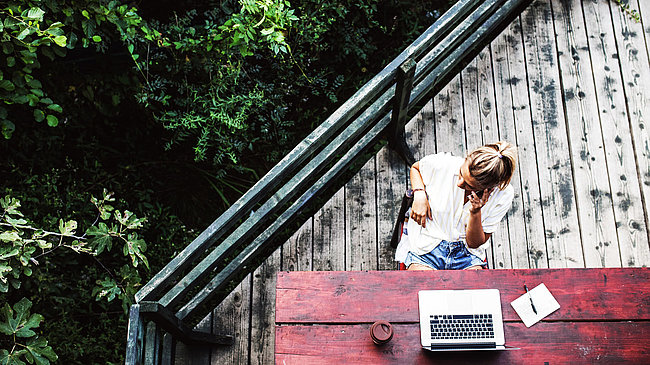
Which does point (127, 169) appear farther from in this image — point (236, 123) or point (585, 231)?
point (585, 231)

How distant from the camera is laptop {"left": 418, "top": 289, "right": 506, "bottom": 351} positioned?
7.09 ft

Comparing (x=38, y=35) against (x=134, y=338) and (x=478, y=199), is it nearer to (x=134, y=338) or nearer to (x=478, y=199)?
(x=134, y=338)

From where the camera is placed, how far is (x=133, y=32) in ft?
9.71

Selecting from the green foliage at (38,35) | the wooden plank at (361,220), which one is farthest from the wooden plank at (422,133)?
the green foliage at (38,35)

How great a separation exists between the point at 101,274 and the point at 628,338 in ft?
9.83

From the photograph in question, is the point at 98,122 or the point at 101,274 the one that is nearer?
the point at 101,274

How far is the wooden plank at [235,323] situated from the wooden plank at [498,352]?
3.15ft

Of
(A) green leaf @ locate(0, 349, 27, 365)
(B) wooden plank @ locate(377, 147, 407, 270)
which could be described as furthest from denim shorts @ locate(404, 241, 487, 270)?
(A) green leaf @ locate(0, 349, 27, 365)

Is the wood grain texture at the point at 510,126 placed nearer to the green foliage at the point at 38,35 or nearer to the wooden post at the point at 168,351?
the wooden post at the point at 168,351

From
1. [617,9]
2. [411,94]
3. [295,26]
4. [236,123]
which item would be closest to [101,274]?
[236,123]

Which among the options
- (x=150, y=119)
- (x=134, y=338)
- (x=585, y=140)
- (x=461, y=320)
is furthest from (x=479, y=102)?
(x=134, y=338)

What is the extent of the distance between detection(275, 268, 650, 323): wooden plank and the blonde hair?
39 cm

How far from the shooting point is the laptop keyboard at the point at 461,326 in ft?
7.14

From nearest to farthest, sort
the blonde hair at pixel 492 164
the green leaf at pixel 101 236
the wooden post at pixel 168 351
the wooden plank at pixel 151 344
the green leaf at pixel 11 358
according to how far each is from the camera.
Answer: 1. the wooden plank at pixel 151 344
2. the blonde hair at pixel 492 164
3. the green leaf at pixel 11 358
4. the wooden post at pixel 168 351
5. the green leaf at pixel 101 236
